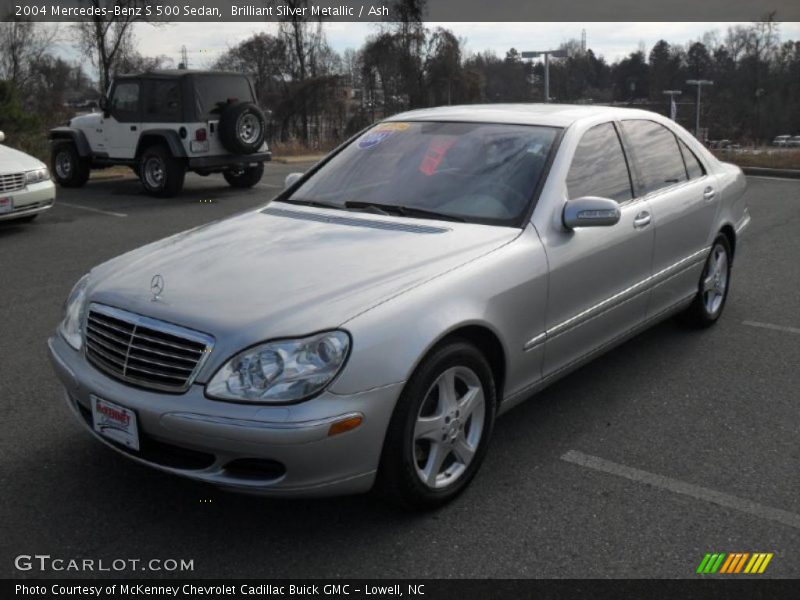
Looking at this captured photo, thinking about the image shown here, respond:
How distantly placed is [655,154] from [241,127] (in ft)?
29.4

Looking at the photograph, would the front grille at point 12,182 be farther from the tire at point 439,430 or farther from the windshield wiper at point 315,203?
the tire at point 439,430

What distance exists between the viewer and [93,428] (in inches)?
123

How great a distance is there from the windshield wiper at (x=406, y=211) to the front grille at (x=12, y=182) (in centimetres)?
648

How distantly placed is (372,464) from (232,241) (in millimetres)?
1345

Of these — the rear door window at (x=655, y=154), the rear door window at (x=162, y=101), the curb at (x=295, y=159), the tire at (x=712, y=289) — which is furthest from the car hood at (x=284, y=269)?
the curb at (x=295, y=159)

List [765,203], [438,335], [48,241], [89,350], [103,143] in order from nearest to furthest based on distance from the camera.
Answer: [438,335], [89,350], [48,241], [765,203], [103,143]

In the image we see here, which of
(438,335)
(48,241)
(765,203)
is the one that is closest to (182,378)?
(438,335)

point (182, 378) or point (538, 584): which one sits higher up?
point (182, 378)

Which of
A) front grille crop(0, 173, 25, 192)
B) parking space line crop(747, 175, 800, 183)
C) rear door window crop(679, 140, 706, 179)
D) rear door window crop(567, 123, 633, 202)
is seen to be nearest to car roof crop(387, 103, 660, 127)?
rear door window crop(567, 123, 633, 202)

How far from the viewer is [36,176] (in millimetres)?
9484

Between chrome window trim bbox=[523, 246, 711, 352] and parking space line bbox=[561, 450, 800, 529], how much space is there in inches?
21.9

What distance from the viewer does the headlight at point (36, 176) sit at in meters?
9.35

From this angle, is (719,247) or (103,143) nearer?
(719,247)

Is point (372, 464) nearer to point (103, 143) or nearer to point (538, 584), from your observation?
point (538, 584)
